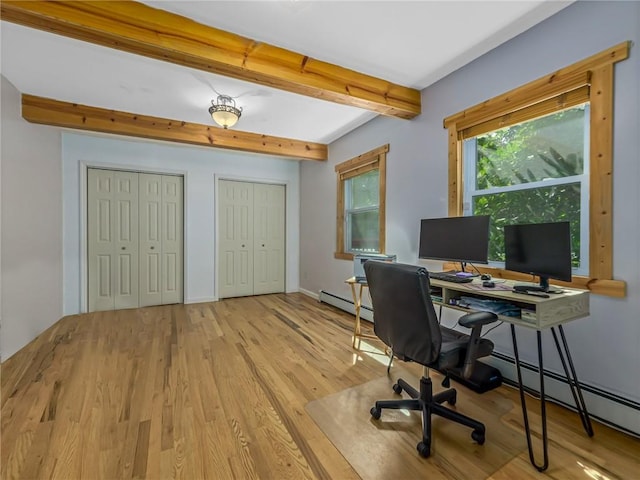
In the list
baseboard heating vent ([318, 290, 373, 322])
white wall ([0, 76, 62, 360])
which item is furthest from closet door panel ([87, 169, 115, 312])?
baseboard heating vent ([318, 290, 373, 322])

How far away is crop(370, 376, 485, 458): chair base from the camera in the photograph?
4.97ft

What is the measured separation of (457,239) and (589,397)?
4.04 feet

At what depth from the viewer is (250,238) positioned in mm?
5242

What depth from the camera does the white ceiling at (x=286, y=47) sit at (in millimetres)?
1853

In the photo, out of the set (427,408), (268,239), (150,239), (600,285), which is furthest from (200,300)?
(600,285)

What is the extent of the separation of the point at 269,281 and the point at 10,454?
13.2 feet

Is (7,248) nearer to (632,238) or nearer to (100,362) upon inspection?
(100,362)

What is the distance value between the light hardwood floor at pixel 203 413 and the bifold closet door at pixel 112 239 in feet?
3.42

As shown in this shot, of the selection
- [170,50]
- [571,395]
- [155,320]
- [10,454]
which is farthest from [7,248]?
[571,395]

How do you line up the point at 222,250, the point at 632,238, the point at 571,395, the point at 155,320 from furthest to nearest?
the point at 222,250 < the point at 155,320 < the point at 571,395 < the point at 632,238

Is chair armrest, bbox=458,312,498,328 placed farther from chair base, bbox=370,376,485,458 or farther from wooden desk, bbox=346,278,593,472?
chair base, bbox=370,376,485,458

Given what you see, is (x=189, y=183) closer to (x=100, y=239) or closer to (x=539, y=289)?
(x=100, y=239)

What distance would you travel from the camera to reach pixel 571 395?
182 centimetres

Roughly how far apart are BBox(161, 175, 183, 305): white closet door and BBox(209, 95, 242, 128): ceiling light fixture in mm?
2045
